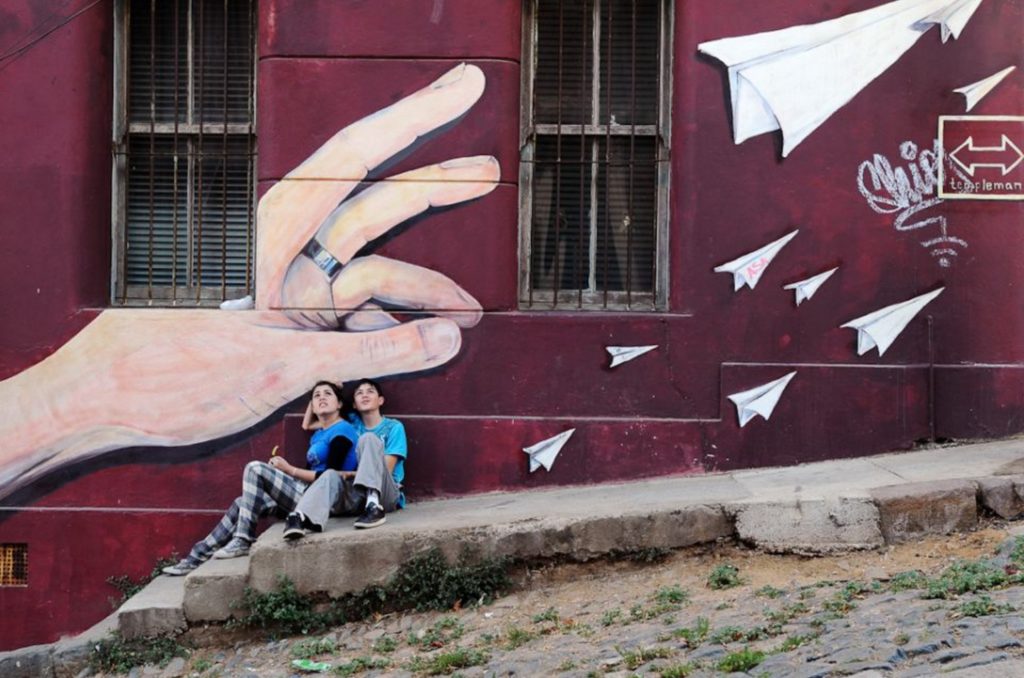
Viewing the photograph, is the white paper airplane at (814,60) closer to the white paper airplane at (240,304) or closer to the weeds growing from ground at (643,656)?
the white paper airplane at (240,304)

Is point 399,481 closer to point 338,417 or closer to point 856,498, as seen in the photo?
point 338,417

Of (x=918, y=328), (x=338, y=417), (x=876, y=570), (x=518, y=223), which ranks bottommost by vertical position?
(x=876, y=570)

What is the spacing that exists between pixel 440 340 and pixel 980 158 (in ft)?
10.9

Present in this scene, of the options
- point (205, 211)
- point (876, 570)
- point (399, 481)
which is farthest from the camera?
point (205, 211)

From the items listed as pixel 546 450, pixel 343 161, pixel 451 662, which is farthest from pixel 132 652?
pixel 343 161

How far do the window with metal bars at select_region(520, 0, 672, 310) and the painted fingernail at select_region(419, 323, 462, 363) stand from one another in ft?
1.60

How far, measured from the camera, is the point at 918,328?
7.75 m

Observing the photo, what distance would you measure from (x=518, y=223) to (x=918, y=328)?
2428 millimetres

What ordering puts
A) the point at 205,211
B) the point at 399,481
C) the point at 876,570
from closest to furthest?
the point at 876,570 → the point at 399,481 → the point at 205,211

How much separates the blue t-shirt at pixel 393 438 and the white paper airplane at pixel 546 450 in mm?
729

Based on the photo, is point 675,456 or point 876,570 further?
point 675,456

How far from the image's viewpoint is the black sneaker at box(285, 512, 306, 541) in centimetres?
671

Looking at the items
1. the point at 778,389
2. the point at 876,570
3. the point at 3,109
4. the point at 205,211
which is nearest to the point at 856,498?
the point at 876,570

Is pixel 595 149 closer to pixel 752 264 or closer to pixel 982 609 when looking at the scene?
pixel 752 264
